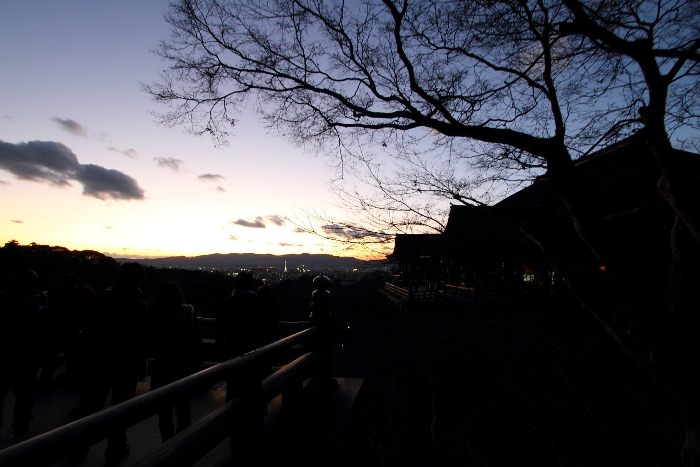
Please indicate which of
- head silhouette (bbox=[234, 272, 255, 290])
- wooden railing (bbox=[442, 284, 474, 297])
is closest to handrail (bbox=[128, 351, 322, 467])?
head silhouette (bbox=[234, 272, 255, 290])

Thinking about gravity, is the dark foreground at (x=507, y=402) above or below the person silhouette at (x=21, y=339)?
below

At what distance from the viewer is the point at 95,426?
3.84 feet

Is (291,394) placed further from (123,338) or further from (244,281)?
(123,338)

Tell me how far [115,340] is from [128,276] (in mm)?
467

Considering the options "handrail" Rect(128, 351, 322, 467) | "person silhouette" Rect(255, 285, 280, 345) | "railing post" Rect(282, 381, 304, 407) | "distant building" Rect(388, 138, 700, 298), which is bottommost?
"railing post" Rect(282, 381, 304, 407)

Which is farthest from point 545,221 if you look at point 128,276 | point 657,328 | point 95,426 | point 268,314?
point 95,426

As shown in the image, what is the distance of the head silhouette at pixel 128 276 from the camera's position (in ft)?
9.05

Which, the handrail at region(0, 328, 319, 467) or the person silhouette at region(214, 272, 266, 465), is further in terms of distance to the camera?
the person silhouette at region(214, 272, 266, 465)

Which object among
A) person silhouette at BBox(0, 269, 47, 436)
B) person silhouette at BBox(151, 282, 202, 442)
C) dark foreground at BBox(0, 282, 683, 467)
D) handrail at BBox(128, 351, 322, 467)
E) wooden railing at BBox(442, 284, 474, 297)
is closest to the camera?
handrail at BBox(128, 351, 322, 467)

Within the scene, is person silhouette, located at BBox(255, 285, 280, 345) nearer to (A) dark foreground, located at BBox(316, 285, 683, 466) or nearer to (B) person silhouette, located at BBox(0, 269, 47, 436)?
(B) person silhouette, located at BBox(0, 269, 47, 436)

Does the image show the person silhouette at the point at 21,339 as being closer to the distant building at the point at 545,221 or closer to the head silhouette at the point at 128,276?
the head silhouette at the point at 128,276

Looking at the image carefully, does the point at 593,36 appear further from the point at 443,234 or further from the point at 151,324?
the point at 151,324

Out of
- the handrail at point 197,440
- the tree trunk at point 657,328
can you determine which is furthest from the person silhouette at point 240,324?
the tree trunk at point 657,328

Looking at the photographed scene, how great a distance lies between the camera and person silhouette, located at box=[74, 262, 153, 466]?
266 cm
